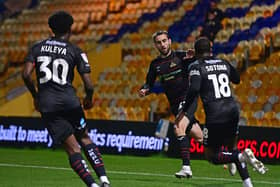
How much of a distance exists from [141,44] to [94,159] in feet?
49.7

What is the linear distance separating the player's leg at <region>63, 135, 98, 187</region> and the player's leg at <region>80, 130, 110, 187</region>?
139mm

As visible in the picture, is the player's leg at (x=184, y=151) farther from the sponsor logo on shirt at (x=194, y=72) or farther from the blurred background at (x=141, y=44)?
the blurred background at (x=141, y=44)

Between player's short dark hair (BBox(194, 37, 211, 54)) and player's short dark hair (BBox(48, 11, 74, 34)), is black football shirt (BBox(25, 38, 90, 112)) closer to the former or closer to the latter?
player's short dark hair (BBox(48, 11, 74, 34))

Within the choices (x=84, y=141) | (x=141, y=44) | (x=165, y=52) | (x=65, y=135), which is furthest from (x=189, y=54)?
(x=141, y=44)

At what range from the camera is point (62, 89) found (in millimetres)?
10086

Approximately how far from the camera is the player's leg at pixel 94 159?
392 inches

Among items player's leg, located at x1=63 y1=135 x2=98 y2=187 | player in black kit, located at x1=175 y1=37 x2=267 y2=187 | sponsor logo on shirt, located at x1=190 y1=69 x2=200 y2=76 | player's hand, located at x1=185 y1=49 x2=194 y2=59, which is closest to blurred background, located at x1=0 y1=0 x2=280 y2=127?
player's hand, located at x1=185 y1=49 x2=194 y2=59

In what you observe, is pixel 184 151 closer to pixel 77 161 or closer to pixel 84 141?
pixel 84 141

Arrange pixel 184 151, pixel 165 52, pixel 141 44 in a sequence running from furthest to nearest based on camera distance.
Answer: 1. pixel 141 44
2. pixel 165 52
3. pixel 184 151

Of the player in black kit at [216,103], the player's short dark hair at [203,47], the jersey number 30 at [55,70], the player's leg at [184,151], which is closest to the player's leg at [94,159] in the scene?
the jersey number 30 at [55,70]

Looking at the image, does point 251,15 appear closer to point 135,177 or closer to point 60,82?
point 135,177

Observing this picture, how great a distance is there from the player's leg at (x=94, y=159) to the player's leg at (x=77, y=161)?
139 mm

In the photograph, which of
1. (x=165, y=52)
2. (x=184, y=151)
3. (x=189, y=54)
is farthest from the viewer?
(x=165, y=52)

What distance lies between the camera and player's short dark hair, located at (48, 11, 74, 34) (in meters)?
9.97
